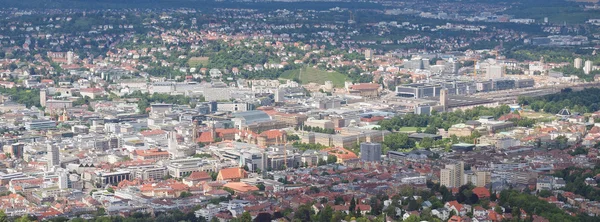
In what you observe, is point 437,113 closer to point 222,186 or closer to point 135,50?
point 222,186

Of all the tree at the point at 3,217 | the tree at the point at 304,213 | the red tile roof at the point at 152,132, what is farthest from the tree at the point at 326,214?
the red tile roof at the point at 152,132

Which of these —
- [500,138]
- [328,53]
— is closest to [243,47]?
[328,53]

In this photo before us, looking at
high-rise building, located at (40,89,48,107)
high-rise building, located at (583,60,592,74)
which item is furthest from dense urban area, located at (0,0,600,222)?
high-rise building, located at (583,60,592,74)

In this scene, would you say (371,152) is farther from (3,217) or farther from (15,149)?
(3,217)

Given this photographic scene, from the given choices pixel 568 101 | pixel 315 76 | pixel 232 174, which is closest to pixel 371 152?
pixel 232 174

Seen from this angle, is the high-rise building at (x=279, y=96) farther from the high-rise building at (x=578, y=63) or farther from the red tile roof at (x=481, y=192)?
the red tile roof at (x=481, y=192)

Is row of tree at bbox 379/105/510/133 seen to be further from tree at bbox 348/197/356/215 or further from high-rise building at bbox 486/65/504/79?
tree at bbox 348/197/356/215
